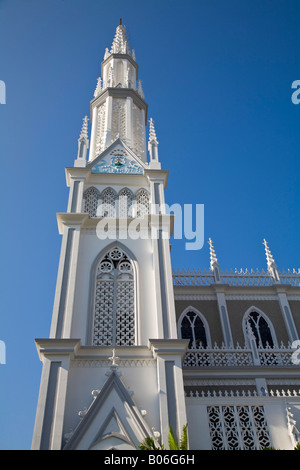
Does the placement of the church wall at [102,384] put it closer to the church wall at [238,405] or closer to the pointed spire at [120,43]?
the church wall at [238,405]

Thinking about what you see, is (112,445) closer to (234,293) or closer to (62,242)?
(62,242)

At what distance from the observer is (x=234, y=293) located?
17.9m

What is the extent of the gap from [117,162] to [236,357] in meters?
8.47

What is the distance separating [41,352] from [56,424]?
1837mm

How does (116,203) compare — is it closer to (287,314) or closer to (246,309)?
(246,309)

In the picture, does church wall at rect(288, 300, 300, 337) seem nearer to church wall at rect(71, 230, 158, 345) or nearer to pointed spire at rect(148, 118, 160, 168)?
church wall at rect(71, 230, 158, 345)

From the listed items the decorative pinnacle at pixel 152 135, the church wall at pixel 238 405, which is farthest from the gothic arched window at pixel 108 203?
the church wall at pixel 238 405

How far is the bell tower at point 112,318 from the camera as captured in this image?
33.3 ft

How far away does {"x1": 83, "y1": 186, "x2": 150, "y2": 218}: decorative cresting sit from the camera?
15.0 meters

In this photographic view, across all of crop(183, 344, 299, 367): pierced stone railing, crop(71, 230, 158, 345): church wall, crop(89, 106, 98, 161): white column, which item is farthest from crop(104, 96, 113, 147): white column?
crop(183, 344, 299, 367): pierced stone railing

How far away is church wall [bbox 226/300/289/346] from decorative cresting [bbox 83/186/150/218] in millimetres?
5560

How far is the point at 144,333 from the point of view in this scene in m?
12.0
